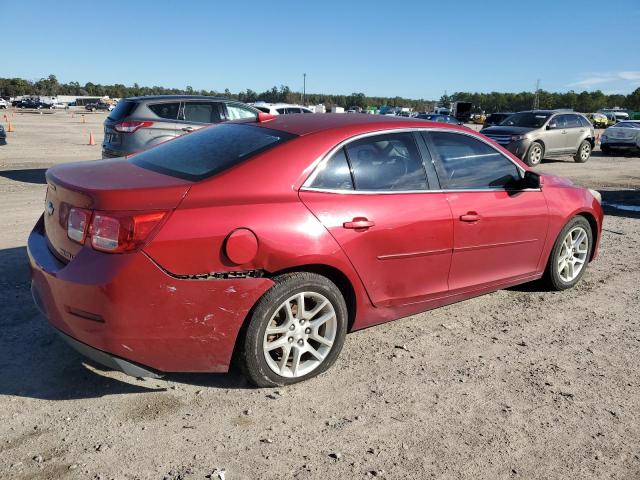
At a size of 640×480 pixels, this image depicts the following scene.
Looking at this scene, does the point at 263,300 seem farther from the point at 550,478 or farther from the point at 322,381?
the point at 550,478

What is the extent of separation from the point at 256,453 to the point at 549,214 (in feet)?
10.9

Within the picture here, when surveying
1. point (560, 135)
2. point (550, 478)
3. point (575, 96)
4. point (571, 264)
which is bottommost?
point (550, 478)

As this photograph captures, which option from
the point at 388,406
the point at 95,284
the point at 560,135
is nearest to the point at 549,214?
the point at 388,406

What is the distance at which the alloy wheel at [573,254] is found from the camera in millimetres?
5090

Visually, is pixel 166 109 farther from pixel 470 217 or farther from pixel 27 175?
pixel 470 217

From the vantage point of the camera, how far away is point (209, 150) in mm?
3574

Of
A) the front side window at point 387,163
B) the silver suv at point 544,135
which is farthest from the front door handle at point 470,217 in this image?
the silver suv at point 544,135

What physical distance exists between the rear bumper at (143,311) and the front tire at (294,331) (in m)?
0.10

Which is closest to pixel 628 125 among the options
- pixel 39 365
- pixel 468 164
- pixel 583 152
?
pixel 583 152

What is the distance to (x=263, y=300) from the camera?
3.08 m

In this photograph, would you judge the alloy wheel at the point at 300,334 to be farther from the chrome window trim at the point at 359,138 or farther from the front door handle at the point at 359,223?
the chrome window trim at the point at 359,138

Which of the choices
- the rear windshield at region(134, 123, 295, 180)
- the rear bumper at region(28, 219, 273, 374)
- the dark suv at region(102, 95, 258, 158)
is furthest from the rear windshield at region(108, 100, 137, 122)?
the rear bumper at region(28, 219, 273, 374)

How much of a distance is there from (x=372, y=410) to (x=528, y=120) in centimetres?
1628

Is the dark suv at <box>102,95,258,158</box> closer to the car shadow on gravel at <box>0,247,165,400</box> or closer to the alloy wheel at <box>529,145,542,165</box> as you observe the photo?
the car shadow on gravel at <box>0,247,165,400</box>
